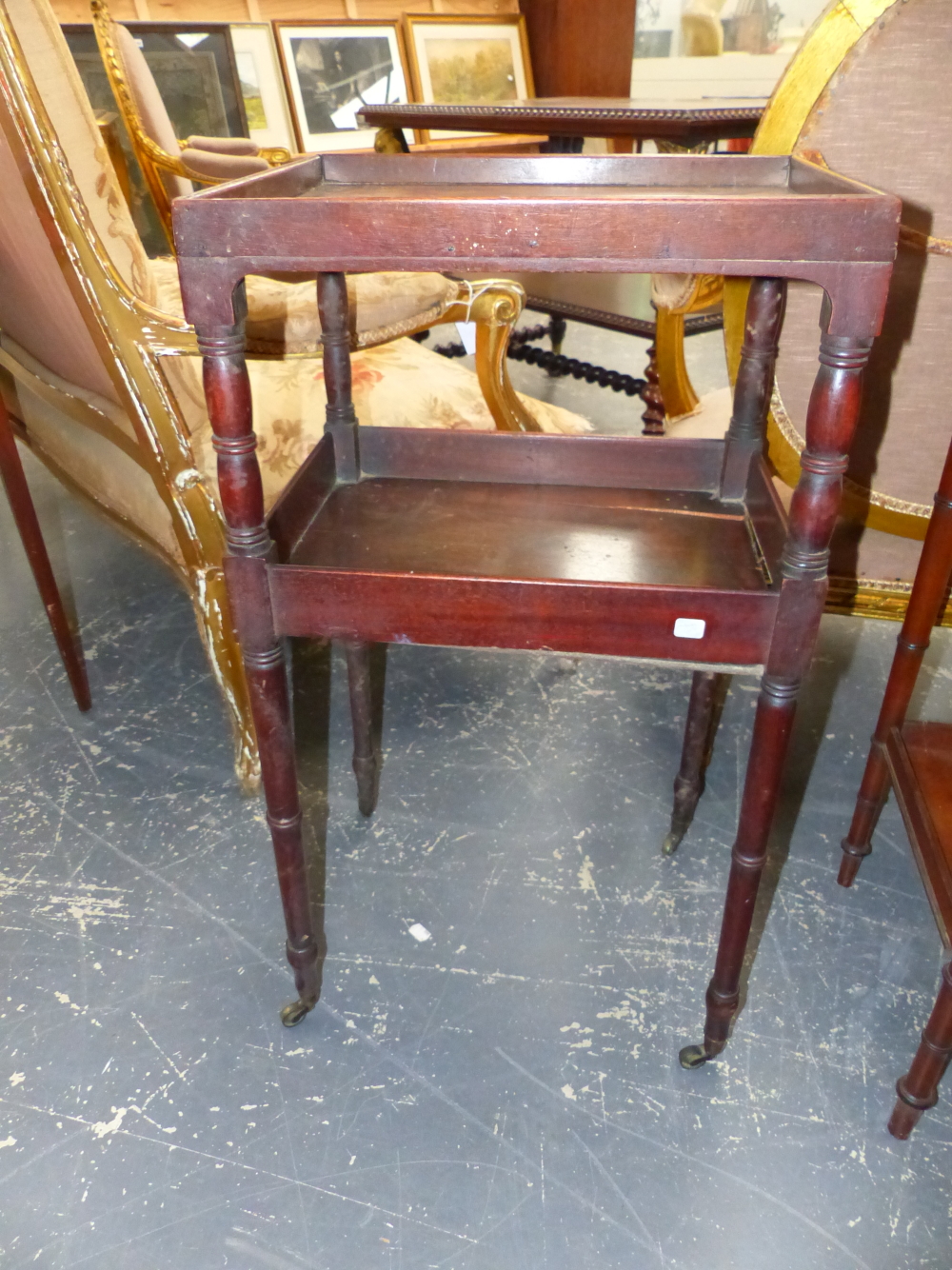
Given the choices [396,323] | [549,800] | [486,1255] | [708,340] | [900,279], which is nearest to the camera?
[486,1255]

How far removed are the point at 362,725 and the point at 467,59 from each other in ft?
12.5

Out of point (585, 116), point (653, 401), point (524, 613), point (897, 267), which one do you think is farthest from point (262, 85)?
point (524, 613)

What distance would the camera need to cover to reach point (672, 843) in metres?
1.38

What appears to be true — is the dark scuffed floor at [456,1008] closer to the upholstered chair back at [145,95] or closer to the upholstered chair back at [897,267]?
the upholstered chair back at [897,267]

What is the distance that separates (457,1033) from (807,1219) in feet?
1.39

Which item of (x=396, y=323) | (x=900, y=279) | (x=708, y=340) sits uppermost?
(x=900, y=279)

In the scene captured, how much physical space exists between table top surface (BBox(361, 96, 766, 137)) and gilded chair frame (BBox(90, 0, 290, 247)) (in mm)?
348

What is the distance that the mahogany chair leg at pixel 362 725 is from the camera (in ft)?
4.43

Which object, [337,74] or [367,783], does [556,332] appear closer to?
[337,74]

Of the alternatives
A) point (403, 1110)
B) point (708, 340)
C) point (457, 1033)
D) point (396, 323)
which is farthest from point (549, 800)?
point (708, 340)

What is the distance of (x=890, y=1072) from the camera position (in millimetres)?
1092

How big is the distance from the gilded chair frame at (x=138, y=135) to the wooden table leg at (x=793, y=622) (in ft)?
5.84

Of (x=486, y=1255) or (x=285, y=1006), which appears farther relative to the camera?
(x=285, y=1006)

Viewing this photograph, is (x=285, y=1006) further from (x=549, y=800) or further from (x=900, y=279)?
(x=900, y=279)
